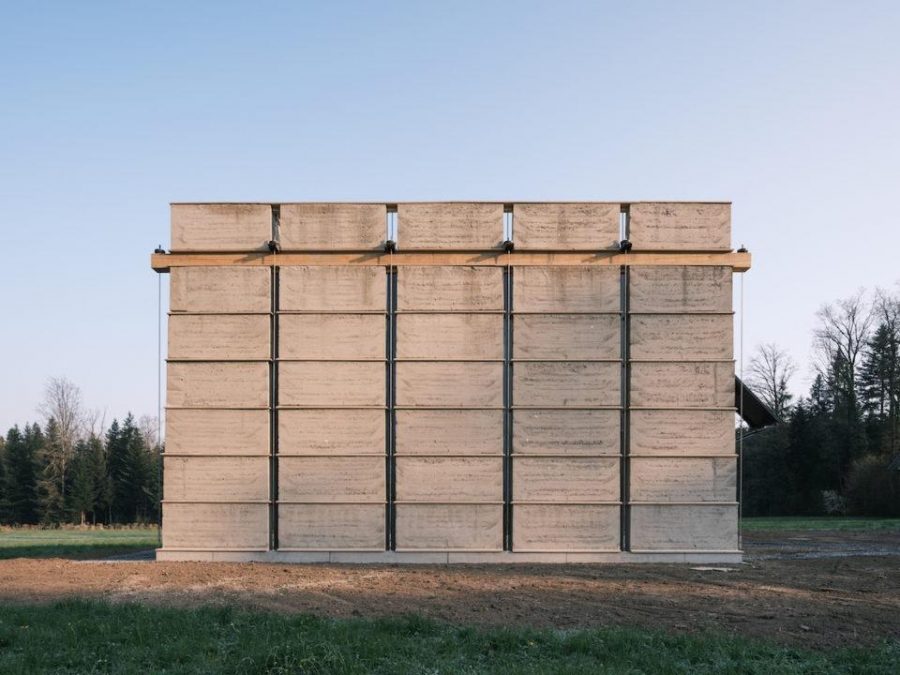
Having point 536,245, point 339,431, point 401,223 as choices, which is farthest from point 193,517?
point 536,245

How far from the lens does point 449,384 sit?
687 inches

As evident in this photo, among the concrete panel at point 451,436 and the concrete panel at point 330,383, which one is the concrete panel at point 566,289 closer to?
the concrete panel at point 451,436

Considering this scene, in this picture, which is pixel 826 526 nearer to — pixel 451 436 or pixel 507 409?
pixel 507 409

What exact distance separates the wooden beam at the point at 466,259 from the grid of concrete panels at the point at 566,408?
0.26 metres

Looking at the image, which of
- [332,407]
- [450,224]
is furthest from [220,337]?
[450,224]

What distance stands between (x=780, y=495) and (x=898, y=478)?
11218 mm

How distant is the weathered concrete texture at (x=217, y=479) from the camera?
1734cm

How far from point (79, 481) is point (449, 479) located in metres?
45.5

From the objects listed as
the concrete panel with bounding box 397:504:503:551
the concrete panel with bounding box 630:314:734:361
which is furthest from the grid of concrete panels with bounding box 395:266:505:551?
the concrete panel with bounding box 630:314:734:361

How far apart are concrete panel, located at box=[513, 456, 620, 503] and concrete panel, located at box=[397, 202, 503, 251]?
16.6ft

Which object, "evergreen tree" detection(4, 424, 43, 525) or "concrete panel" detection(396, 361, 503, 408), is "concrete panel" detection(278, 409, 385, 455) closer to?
"concrete panel" detection(396, 361, 503, 408)

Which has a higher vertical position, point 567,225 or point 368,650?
point 567,225

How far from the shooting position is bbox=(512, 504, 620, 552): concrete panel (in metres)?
17.0

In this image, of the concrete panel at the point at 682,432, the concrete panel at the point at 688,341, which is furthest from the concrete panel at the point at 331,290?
the concrete panel at the point at 682,432
